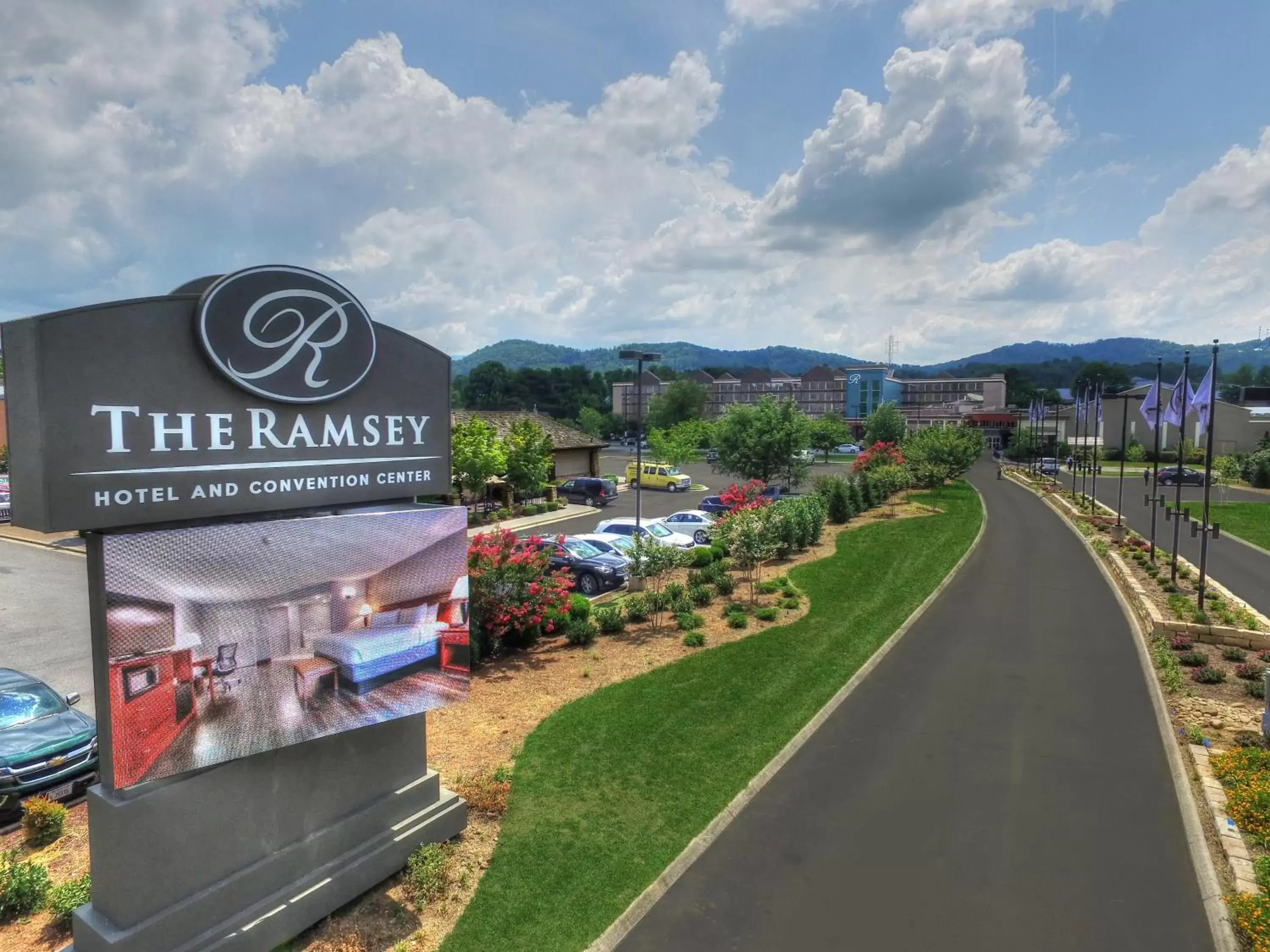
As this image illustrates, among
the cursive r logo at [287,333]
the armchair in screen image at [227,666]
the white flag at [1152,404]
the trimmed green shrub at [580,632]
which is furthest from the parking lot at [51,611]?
the white flag at [1152,404]

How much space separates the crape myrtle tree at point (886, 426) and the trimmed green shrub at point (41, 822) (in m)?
71.7

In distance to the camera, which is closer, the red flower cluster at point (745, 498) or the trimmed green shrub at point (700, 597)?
the trimmed green shrub at point (700, 597)

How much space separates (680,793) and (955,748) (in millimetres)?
4633

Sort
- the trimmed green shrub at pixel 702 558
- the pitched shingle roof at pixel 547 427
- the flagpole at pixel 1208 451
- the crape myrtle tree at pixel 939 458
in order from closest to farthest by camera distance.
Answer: the flagpole at pixel 1208 451, the trimmed green shrub at pixel 702 558, the crape myrtle tree at pixel 939 458, the pitched shingle roof at pixel 547 427

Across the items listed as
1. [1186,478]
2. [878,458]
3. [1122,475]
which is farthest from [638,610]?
[1186,478]

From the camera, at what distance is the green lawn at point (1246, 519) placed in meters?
28.0

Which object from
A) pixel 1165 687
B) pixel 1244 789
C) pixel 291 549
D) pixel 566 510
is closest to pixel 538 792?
pixel 291 549

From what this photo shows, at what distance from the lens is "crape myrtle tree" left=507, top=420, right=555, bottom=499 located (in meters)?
34.8

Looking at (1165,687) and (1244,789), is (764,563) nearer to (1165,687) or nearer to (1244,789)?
(1165,687)

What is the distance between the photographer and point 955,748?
422 inches

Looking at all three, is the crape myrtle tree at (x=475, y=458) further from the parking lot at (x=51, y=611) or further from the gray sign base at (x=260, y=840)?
the gray sign base at (x=260, y=840)

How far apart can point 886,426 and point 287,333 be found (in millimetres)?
72957

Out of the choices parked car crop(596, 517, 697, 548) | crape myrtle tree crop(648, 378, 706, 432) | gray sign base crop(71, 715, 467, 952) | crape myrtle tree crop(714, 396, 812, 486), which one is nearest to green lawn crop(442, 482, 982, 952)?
gray sign base crop(71, 715, 467, 952)

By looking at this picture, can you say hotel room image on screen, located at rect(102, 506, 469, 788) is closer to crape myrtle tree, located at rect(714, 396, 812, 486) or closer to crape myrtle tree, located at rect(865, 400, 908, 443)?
crape myrtle tree, located at rect(714, 396, 812, 486)
